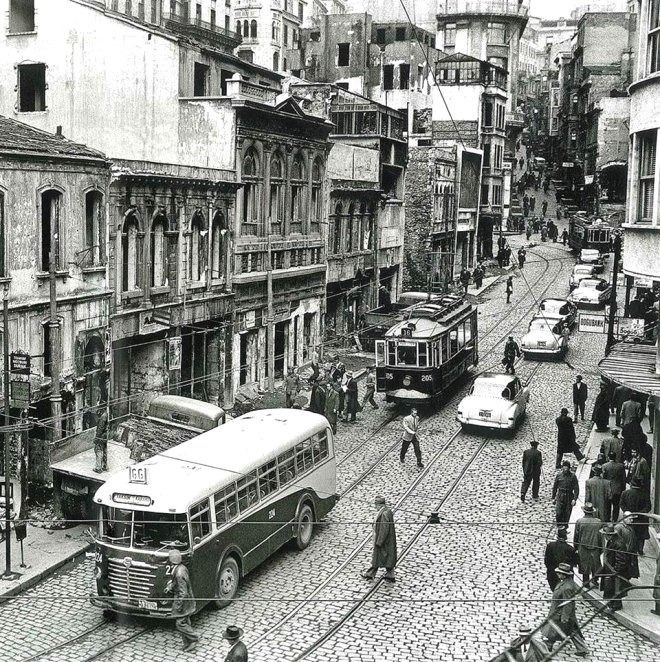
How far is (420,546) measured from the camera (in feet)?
64.5

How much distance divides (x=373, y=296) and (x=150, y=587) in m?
35.5

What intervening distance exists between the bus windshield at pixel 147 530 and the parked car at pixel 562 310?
30.3 m

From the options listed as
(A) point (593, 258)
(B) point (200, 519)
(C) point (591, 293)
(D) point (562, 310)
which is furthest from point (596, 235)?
(B) point (200, 519)

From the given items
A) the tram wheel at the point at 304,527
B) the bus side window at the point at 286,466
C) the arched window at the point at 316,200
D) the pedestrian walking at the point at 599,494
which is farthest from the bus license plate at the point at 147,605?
the arched window at the point at 316,200

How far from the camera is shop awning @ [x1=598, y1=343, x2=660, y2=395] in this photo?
53.8 ft

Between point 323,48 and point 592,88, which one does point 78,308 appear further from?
point 592,88

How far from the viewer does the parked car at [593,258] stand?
60.8 metres

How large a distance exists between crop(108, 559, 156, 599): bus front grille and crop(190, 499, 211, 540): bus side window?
0.97 m

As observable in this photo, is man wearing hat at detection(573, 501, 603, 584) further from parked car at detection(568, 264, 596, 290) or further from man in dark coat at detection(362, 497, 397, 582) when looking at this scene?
parked car at detection(568, 264, 596, 290)

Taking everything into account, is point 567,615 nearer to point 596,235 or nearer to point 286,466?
point 286,466

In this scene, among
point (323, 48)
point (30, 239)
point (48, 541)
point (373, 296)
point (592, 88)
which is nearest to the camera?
point (48, 541)

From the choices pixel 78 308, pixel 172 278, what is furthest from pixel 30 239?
pixel 172 278

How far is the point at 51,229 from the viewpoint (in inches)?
940

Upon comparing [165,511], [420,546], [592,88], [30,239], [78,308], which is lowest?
[420,546]
